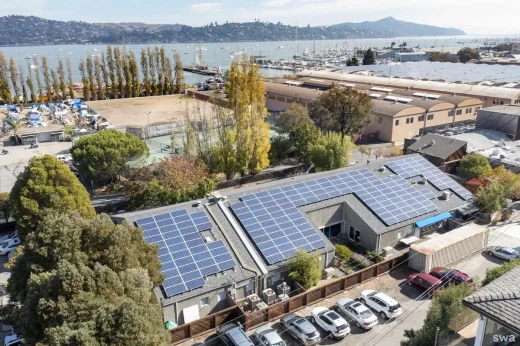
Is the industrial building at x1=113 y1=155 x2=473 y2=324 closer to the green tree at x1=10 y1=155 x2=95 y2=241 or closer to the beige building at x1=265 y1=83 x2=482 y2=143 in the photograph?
the green tree at x1=10 y1=155 x2=95 y2=241

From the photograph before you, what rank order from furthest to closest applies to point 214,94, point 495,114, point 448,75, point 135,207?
point 448,75 < point 495,114 < point 214,94 < point 135,207

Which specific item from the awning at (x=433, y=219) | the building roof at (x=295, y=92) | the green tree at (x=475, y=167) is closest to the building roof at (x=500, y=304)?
the awning at (x=433, y=219)

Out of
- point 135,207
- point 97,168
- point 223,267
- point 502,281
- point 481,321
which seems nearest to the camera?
point 481,321

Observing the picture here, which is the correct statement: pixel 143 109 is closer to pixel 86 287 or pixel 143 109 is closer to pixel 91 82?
pixel 91 82

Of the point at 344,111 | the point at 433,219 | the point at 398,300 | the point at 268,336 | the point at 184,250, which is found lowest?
the point at 398,300

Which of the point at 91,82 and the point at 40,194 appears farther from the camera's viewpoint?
the point at 91,82

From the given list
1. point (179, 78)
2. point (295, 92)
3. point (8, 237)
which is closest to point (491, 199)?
point (8, 237)

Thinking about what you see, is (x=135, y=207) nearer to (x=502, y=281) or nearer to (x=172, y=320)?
(x=172, y=320)

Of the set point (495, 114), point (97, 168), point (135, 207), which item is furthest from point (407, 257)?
point (495, 114)
